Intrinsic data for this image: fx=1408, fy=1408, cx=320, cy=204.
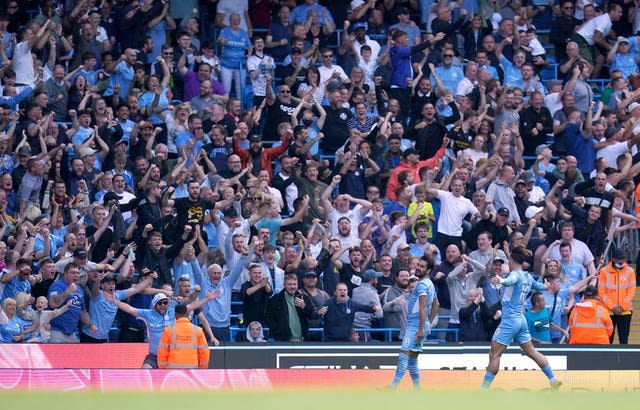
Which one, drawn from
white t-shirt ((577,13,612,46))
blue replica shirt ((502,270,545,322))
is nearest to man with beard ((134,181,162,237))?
blue replica shirt ((502,270,545,322))

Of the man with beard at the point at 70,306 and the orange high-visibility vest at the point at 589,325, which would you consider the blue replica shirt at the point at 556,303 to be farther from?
the man with beard at the point at 70,306

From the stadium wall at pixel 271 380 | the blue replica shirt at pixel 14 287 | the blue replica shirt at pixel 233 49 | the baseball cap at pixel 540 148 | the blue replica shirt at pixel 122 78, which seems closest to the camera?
the stadium wall at pixel 271 380

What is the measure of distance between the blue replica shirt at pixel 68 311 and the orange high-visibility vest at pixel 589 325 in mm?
7283

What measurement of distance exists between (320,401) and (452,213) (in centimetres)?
1038

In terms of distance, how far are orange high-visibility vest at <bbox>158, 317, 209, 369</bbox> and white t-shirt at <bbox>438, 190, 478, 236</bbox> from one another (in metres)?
6.01

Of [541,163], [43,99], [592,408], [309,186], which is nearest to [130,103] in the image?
[43,99]

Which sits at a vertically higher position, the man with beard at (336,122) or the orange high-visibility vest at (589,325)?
the man with beard at (336,122)

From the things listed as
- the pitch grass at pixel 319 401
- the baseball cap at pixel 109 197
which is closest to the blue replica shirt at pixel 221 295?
the baseball cap at pixel 109 197

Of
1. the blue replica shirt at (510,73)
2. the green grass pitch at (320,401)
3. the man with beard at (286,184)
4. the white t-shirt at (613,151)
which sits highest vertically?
the blue replica shirt at (510,73)

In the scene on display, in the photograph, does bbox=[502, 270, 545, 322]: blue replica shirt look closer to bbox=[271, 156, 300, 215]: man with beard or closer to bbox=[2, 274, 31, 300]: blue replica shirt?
bbox=[271, 156, 300, 215]: man with beard

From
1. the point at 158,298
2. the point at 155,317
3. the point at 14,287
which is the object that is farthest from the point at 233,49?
the point at 155,317

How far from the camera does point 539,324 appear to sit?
20672 mm

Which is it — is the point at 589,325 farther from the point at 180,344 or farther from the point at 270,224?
the point at 180,344

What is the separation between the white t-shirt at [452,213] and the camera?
73.5ft
